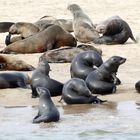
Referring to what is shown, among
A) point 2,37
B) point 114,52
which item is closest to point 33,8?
point 2,37

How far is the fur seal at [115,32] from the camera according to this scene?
15.3 metres

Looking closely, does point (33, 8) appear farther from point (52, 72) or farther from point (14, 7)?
point (52, 72)

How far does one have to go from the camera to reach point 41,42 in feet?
46.1

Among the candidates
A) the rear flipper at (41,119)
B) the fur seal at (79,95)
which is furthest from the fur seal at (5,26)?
the rear flipper at (41,119)

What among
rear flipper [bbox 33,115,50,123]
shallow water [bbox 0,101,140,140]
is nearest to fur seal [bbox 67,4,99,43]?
shallow water [bbox 0,101,140,140]

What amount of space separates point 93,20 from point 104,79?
9.03 meters

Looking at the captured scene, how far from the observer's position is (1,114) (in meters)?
8.71

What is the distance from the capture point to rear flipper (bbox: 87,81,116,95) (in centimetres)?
987

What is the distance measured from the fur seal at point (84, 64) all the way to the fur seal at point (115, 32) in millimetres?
4482

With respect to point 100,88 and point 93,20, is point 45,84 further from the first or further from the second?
point 93,20

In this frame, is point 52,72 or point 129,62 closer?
point 52,72

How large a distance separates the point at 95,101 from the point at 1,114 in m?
1.29

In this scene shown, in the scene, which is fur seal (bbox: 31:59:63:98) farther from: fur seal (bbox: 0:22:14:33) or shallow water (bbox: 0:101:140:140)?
fur seal (bbox: 0:22:14:33)

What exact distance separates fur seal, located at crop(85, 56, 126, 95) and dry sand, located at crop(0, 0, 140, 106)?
5.6 inches
